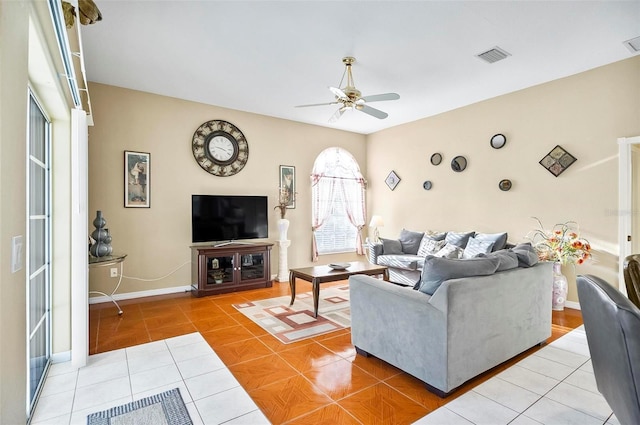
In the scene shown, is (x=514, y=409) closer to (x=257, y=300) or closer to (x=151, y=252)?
(x=257, y=300)

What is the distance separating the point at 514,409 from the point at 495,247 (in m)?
2.82

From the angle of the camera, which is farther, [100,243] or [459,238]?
[459,238]

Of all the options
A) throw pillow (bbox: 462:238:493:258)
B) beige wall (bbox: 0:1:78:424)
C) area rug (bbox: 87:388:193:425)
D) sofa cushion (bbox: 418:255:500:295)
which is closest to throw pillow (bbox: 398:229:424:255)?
throw pillow (bbox: 462:238:493:258)

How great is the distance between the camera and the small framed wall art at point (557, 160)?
429 cm

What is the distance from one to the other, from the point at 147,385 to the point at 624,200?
5112mm

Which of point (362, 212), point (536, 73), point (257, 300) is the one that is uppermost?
point (536, 73)

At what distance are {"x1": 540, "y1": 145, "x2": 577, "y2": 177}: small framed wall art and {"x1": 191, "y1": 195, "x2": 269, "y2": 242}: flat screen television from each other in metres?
4.22

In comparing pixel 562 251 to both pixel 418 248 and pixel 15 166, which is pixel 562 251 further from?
pixel 15 166

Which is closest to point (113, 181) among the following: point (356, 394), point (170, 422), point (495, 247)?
point (170, 422)

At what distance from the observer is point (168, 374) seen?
8.26ft

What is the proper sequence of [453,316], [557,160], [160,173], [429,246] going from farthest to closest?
[429,246] < [160,173] < [557,160] < [453,316]

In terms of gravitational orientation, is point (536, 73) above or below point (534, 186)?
above

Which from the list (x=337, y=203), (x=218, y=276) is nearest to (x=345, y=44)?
(x=218, y=276)

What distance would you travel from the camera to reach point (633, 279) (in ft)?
6.50
